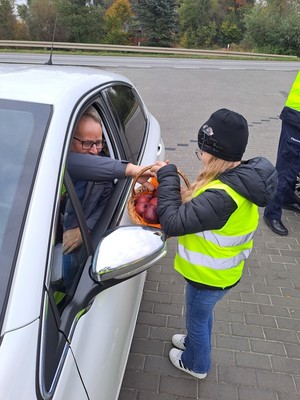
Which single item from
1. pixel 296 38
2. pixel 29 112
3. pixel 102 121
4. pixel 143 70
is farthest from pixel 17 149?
pixel 296 38

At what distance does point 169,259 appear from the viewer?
3.64m

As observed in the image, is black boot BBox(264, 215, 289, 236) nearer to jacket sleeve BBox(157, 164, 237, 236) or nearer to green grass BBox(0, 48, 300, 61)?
jacket sleeve BBox(157, 164, 237, 236)

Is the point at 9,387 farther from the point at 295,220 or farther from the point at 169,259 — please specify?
the point at 295,220

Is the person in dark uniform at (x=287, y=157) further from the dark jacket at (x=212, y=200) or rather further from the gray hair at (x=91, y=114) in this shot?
the gray hair at (x=91, y=114)

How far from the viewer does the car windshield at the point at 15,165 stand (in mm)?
1203

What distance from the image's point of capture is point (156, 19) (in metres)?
30.2

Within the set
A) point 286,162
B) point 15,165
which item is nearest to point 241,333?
point 286,162

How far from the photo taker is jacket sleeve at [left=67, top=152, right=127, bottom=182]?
193cm

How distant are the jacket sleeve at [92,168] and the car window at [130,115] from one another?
491 mm

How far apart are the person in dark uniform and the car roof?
2148 mm

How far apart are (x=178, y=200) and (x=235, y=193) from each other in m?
0.26

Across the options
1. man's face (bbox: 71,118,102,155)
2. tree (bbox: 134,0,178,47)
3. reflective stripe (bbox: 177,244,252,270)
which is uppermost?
man's face (bbox: 71,118,102,155)

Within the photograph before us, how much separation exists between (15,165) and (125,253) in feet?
1.67

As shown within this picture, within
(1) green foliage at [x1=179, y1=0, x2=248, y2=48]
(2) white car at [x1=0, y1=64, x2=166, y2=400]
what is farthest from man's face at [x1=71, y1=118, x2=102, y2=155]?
(1) green foliage at [x1=179, y1=0, x2=248, y2=48]
